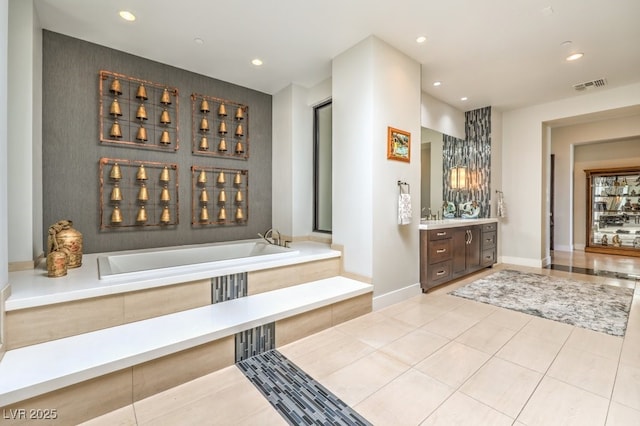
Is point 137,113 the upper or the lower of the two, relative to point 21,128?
upper

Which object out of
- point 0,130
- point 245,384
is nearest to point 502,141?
point 245,384

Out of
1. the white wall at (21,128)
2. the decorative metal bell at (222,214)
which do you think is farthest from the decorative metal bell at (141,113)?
the decorative metal bell at (222,214)

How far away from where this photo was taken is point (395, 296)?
317 cm

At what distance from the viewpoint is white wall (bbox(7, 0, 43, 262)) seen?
225cm

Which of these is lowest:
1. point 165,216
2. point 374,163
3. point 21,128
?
point 165,216

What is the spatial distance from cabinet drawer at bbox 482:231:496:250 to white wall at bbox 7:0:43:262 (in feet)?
18.0

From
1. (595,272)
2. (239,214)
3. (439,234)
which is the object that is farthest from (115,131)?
(595,272)

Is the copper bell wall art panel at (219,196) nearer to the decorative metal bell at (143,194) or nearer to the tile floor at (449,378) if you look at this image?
the decorative metal bell at (143,194)

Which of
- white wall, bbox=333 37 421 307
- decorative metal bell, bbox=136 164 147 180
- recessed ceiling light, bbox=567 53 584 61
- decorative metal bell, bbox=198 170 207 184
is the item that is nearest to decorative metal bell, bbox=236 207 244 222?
decorative metal bell, bbox=198 170 207 184

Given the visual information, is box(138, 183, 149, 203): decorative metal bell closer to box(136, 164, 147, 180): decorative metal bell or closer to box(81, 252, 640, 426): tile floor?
box(136, 164, 147, 180): decorative metal bell

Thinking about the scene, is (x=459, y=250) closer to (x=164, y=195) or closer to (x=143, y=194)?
(x=164, y=195)

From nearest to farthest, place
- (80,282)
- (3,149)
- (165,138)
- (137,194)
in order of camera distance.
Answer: (3,149)
(80,282)
(137,194)
(165,138)

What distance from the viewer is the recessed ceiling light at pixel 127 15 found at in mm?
2468

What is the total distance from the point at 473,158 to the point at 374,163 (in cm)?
317
